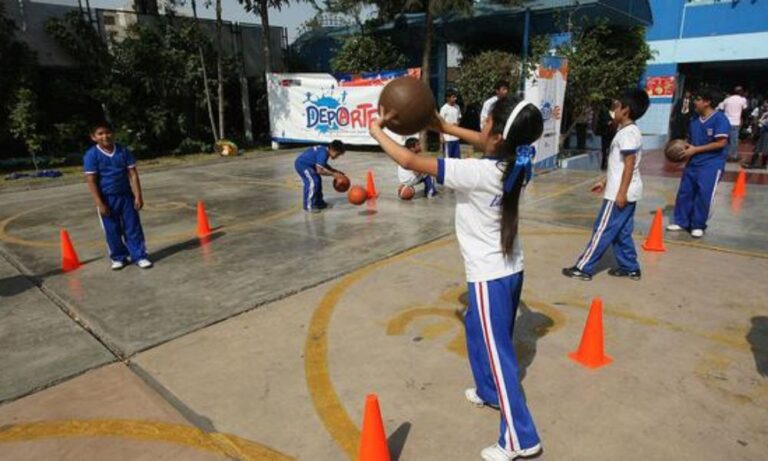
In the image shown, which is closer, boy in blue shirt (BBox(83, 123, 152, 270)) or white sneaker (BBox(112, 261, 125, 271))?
boy in blue shirt (BBox(83, 123, 152, 270))

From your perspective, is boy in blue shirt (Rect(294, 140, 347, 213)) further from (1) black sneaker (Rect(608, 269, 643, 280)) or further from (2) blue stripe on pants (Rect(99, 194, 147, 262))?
(1) black sneaker (Rect(608, 269, 643, 280))

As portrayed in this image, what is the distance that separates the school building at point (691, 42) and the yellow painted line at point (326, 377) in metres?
18.7

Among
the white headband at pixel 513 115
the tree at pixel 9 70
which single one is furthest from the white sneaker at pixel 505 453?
the tree at pixel 9 70

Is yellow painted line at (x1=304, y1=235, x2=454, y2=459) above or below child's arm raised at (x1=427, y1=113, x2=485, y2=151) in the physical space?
below

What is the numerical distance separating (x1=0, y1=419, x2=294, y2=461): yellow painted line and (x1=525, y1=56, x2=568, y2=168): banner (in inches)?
419

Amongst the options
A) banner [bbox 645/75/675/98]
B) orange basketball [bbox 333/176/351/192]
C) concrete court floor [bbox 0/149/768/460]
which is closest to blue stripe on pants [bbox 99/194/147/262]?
concrete court floor [bbox 0/149/768/460]

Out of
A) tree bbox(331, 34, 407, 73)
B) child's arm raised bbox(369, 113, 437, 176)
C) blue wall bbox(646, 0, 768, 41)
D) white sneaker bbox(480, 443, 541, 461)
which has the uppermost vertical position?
blue wall bbox(646, 0, 768, 41)

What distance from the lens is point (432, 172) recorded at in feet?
8.74

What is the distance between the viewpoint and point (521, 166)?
2.65m

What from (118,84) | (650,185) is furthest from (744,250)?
(118,84)

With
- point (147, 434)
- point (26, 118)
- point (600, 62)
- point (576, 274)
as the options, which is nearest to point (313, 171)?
point (576, 274)

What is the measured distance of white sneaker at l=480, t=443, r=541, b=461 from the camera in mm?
2764

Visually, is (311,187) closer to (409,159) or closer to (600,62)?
(409,159)

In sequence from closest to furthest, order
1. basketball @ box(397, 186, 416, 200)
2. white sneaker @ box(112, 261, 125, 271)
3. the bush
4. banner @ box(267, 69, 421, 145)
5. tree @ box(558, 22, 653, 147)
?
white sneaker @ box(112, 261, 125, 271) → basketball @ box(397, 186, 416, 200) → tree @ box(558, 22, 653, 147) → the bush → banner @ box(267, 69, 421, 145)
